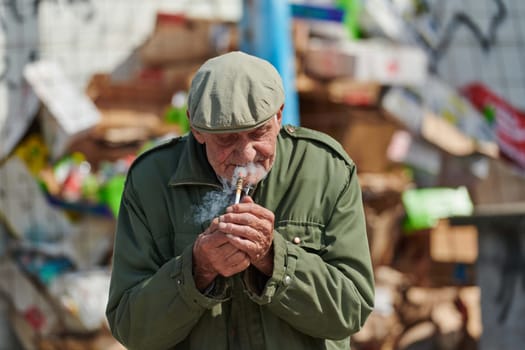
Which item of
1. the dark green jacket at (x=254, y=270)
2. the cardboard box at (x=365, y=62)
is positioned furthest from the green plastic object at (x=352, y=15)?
the dark green jacket at (x=254, y=270)

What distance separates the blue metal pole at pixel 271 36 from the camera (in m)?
5.42

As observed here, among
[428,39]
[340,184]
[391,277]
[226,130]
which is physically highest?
[226,130]

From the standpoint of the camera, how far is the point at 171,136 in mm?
6562

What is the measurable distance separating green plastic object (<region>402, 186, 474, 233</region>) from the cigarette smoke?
5.47 meters

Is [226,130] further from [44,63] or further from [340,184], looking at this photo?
[44,63]

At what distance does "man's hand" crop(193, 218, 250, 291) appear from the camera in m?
1.71

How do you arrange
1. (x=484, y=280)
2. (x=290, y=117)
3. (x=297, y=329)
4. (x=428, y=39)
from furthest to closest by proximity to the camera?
(x=428, y=39)
(x=484, y=280)
(x=290, y=117)
(x=297, y=329)

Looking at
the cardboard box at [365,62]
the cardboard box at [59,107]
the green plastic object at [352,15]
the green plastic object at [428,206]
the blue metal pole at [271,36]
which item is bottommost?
the green plastic object at [428,206]

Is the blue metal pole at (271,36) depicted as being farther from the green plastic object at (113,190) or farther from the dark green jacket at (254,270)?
the dark green jacket at (254,270)

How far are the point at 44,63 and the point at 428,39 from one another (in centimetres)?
313

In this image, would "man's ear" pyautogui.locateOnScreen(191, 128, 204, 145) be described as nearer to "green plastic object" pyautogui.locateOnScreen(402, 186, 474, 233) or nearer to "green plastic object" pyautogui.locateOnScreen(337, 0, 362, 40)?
"green plastic object" pyautogui.locateOnScreen(337, 0, 362, 40)

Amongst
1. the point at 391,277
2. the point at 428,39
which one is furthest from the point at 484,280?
the point at 428,39

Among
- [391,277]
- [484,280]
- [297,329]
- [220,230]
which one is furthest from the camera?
[391,277]

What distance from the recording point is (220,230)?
170 centimetres
